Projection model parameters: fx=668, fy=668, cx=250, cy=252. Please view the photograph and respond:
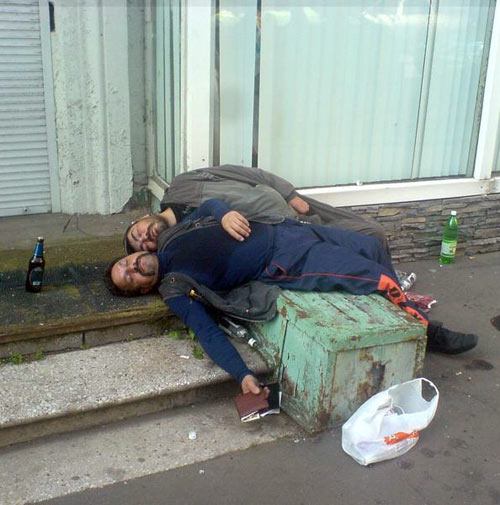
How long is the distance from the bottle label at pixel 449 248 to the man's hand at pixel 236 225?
2270 millimetres

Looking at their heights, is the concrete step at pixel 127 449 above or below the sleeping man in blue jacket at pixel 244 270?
below

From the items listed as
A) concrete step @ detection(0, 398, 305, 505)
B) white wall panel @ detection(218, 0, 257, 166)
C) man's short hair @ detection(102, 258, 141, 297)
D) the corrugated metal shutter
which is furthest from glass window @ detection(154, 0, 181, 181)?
concrete step @ detection(0, 398, 305, 505)

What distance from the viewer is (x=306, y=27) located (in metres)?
4.79

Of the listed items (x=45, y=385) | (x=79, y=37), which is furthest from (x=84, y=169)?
(x=45, y=385)

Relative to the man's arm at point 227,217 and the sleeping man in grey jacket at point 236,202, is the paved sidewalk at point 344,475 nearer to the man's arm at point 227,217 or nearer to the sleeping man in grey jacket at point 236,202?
the man's arm at point 227,217

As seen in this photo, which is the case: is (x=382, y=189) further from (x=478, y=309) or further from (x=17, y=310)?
(x=17, y=310)

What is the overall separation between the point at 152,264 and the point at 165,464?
3.88 ft

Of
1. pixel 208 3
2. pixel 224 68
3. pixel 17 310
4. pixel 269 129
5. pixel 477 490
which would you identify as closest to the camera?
pixel 477 490

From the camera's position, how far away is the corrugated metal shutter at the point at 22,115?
4805 mm

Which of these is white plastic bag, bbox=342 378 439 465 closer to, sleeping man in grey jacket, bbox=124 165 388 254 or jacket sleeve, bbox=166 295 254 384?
jacket sleeve, bbox=166 295 254 384

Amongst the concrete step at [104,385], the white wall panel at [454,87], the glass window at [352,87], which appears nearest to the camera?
the concrete step at [104,385]

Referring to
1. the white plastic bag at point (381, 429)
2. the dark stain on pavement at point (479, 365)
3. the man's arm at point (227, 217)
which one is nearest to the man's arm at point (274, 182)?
the man's arm at point (227, 217)

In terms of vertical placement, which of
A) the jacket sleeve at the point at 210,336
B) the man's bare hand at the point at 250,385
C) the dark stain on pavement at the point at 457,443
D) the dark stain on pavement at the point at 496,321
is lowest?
the dark stain on pavement at the point at 457,443

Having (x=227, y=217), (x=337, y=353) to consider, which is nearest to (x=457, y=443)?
Answer: (x=337, y=353)
